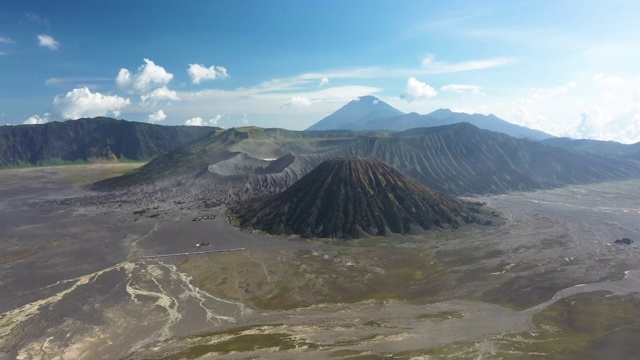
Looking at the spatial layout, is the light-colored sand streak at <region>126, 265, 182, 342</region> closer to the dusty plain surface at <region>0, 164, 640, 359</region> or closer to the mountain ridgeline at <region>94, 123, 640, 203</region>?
the dusty plain surface at <region>0, 164, 640, 359</region>

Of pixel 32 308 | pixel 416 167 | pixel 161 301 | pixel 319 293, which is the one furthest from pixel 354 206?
pixel 416 167

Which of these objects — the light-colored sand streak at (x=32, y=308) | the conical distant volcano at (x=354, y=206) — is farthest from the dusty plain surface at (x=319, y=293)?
the conical distant volcano at (x=354, y=206)

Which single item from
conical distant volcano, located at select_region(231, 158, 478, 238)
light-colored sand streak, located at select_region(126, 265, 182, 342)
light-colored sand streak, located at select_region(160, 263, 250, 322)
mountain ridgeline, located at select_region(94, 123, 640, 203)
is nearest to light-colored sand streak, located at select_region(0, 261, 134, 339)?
light-colored sand streak, located at select_region(126, 265, 182, 342)

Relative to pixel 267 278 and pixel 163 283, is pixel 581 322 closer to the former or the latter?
pixel 267 278

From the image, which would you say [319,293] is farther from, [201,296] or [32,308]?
[32,308]

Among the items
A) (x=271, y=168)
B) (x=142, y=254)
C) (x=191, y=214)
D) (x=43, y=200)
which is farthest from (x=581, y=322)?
(x=43, y=200)

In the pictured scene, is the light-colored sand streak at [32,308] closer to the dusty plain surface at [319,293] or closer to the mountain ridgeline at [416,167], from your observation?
the dusty plain surface at [319,293]
